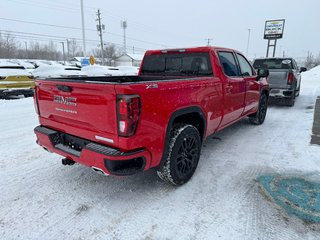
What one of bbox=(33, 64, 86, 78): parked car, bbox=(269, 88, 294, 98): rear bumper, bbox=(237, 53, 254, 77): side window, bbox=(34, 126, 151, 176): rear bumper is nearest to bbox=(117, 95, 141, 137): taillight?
bbox=(34, 126, 151, 176): rear bumper

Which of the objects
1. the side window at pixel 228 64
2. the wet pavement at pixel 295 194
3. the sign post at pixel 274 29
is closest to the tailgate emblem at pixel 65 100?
the side window at pixel 228 64

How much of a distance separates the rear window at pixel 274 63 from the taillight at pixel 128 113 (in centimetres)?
890

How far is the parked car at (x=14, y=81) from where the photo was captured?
9.77m

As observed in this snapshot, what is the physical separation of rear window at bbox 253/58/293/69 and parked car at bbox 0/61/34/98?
9.97 meters

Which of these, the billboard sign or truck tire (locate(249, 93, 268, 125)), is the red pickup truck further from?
the billboard sign

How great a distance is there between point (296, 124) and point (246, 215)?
493 cm

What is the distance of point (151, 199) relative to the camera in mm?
2953

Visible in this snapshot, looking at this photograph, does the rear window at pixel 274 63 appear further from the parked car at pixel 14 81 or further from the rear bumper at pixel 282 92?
the parked car at pixel 14 81

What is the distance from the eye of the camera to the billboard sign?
25719 millimetres


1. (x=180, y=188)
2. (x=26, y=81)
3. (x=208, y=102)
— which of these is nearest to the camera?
(x=180, y=188)

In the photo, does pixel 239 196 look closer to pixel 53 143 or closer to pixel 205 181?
pixel 205 181

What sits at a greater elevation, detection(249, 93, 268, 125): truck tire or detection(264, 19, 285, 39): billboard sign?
detection(264, 19, 285, 39): billboard sign

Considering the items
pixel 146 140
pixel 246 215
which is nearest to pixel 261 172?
pixel 246 215

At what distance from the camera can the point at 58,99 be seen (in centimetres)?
284
